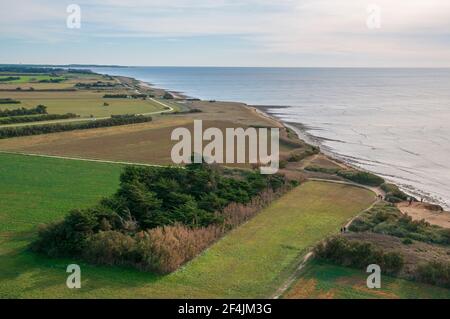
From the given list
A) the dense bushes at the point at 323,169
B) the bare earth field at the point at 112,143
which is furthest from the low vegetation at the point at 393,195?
the bare earth field at the point at 112,143

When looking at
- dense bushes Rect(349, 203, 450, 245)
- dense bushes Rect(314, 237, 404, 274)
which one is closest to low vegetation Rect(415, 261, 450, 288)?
dense bushes Rect(314, 237, 404, 274)

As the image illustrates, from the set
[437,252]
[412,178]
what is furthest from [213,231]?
[412,178]

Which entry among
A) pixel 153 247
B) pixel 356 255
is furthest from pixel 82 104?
pixel 356 255

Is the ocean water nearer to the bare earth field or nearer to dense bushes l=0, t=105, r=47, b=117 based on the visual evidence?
the bare earth field

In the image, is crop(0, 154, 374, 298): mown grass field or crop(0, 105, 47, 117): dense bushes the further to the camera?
crop(0, 105, 47, 117): dense bushes

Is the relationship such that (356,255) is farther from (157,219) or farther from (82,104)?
(82,104)

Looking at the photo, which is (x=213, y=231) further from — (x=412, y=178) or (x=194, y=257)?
(x=412, y=178)

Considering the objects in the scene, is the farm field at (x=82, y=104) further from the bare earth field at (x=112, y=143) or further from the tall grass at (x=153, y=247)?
the tall grass at (x=153, y=247)
